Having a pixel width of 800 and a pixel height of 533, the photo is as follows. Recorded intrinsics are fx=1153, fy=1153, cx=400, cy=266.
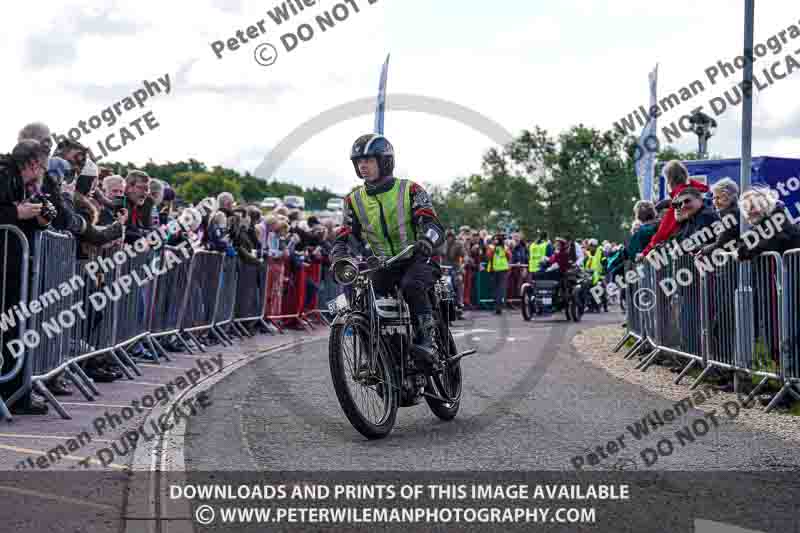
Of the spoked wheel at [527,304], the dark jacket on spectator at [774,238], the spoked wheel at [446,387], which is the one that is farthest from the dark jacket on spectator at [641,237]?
the spoked wheel at [527,304]

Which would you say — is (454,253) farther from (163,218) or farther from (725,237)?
(725,237)

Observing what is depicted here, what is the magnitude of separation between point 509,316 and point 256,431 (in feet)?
68.9

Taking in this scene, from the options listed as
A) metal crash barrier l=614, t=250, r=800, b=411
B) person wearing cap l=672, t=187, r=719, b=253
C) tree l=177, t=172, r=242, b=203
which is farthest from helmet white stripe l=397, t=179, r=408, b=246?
tree l=177, t=172, r=242, b=203

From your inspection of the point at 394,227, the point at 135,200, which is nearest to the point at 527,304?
the point at 135,200

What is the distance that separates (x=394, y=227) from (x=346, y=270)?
0.56 metres

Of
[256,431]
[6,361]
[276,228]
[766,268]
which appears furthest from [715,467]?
[276,228]

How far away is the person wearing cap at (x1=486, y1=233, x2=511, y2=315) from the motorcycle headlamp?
72.6ft

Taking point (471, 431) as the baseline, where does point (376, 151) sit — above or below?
above

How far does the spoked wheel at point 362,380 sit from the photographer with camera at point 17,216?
2.48 meters

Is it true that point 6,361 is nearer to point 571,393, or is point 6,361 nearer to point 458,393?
point 458,393

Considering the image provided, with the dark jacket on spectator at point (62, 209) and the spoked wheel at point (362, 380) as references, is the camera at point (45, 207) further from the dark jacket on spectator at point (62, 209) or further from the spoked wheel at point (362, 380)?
the spoked wheel at point (362, 380)

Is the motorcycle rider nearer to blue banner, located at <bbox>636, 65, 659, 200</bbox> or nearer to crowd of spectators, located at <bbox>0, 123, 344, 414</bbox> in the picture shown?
crowd of spectators, located at <bbox>0, 123, 344, 414</bbox>

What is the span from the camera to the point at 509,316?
2850cm

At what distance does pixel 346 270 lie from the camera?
787 cm
